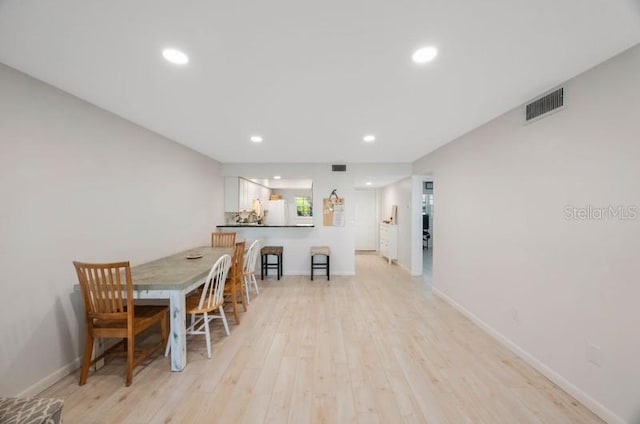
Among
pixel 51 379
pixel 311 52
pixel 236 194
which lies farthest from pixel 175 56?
pixel 236 194

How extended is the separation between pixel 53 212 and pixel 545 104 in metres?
4.26

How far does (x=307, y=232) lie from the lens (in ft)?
16.5

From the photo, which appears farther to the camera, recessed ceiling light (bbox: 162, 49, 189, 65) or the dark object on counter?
the dark object on counter

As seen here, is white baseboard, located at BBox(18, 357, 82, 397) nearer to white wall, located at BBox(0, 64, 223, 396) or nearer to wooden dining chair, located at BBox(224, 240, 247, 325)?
white wall, located at BBox(0, 64, 223, 396)

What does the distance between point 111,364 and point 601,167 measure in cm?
431

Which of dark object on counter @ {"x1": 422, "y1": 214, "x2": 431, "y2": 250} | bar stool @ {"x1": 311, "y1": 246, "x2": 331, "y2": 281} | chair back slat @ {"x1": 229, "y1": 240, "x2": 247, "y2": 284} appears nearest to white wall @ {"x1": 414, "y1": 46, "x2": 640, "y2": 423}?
bar stool @ {"x1": 311, "y1": 246, "x2": 331, "y2": 281}

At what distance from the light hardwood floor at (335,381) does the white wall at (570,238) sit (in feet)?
1.02

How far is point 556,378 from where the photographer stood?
1876 millimetres

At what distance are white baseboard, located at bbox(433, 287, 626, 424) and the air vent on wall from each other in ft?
7.20

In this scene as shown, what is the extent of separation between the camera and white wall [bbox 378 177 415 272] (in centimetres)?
514

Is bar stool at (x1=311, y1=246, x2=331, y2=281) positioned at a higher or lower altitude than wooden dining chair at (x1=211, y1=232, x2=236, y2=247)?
lower

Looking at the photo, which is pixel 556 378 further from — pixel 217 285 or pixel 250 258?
pixel 250 258

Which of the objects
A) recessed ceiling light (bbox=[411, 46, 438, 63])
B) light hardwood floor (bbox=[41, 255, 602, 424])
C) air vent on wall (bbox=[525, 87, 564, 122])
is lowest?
light hardwood floor (bbox=[41, 255, 602, 424])

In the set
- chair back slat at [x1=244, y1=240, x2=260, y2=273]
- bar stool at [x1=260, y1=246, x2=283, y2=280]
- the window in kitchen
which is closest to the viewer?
chair back slat at [x1=244, y1=240, x2=260, y2=273]
